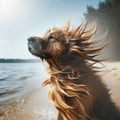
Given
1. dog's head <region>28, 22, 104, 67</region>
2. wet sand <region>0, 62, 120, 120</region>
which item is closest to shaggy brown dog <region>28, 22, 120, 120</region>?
dog's head <region>28, 22, 104, 67</region>

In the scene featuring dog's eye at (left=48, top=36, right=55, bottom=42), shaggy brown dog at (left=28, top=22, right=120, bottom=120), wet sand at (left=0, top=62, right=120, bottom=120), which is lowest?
wet sand at (left=0, top=62, right=120, bottom=120)

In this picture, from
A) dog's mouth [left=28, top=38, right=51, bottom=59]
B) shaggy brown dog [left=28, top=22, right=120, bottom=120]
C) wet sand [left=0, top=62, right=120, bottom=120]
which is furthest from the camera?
wet sand [left=0, top=62, right=120, bottom=120]

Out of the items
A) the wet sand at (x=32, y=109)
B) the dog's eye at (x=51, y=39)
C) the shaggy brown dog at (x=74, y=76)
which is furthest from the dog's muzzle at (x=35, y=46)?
the wet sand at (x=32, y=109)

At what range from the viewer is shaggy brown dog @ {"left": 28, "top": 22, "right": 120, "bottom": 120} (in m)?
3.29

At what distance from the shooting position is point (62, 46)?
11.9ft

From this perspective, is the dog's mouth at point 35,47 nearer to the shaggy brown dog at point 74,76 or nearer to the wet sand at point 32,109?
the shaggy brown dog at point 74,76

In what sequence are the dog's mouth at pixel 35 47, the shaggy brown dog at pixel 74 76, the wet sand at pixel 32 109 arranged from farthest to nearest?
the wet sand at pixel 32 109 < the dog's mouth at pixel 35 47 < the shaggy brown dog at pixel 74 76

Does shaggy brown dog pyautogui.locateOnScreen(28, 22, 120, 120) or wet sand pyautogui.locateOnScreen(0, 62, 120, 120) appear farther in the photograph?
wet sand pyautogui.locateOnScreen(0, 62, 120, 120)

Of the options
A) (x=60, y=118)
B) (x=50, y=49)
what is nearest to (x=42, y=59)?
(x=50, y=49)

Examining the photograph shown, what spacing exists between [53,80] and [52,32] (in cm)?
61

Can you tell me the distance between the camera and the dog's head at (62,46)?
3582 millimetres

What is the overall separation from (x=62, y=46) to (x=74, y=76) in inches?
17.3

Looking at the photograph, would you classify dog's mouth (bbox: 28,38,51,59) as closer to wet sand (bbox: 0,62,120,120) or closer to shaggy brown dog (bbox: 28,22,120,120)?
shaggy brown dog (bbox: 28,22,120,120)

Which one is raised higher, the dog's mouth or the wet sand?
the dog's mouth
